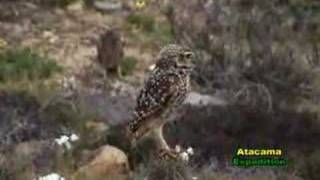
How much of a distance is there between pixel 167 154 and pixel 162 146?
0.15 m

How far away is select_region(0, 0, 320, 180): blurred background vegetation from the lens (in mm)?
7320

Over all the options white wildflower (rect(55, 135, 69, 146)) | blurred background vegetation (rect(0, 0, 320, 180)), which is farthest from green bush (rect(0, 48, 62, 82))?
white wildflower (rect(55, 135, 69, 146))

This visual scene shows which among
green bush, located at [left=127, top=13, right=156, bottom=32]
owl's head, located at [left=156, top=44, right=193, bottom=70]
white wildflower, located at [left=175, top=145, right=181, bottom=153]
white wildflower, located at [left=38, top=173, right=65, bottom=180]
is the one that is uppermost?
owl's head, located at [left=156, top=44, right=193, bottom=70]

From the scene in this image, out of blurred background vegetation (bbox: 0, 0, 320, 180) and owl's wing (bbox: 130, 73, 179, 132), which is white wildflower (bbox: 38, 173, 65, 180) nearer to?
blurred background vegetation (bbox: 0, 0, 320, 180)

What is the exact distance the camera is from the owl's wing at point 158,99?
23.2 feet

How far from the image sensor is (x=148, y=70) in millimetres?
10219

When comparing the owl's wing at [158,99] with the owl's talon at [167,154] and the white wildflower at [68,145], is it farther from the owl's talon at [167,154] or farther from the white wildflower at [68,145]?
the white wildflower at [68,145]

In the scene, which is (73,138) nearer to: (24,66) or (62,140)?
(62,140)

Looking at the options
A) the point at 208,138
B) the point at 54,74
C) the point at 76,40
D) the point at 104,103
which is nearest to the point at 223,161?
the point at 208,138

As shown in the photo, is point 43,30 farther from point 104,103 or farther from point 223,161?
point 223,161

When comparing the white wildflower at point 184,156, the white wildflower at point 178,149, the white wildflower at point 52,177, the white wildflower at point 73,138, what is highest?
the white wildflower at point 52,177

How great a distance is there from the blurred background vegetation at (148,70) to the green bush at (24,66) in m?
0.01

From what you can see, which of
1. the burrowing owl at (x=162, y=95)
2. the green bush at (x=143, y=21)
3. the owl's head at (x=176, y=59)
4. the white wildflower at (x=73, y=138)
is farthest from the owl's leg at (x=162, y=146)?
the green bush at (x=143, y=21)

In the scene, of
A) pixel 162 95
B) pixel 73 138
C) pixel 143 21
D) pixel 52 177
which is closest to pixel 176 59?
pixel 162 95
